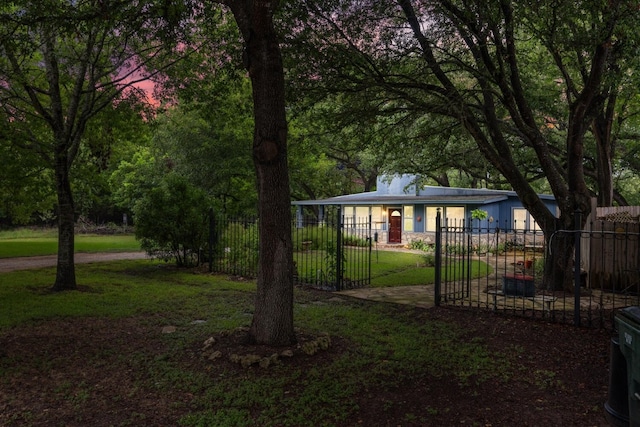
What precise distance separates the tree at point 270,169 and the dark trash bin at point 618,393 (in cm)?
355

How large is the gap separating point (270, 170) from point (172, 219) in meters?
8.80

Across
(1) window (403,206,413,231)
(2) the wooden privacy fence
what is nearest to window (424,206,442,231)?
(1) window (403,206,413,231)

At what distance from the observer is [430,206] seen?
25219mm

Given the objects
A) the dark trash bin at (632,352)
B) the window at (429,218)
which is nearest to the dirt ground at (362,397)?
the dark trash bin at (632,352)

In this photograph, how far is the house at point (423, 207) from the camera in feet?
77.2

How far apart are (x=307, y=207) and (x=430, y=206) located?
12050 mm

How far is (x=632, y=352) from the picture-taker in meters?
3.04

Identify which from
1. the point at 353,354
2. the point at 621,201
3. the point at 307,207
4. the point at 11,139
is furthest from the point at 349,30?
the point at 307,207

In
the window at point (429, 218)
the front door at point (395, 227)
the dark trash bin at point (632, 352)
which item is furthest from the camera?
the front door at point (395, 227)

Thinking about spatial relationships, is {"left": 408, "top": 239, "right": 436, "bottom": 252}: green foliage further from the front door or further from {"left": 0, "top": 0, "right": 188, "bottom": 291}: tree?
{"left": 0, "top": 0, "right": 188, "bottom": 291}: tree

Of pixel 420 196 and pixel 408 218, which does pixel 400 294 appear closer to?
pixel 408 218

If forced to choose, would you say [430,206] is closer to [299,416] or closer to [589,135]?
[589,135]

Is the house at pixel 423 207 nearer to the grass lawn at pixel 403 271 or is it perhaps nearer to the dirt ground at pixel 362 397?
the grass lawn at pixel 403 271

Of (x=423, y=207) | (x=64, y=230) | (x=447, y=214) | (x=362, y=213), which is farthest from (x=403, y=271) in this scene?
(x=362, y=213)
